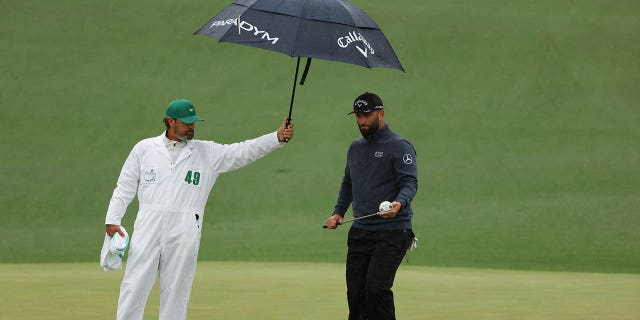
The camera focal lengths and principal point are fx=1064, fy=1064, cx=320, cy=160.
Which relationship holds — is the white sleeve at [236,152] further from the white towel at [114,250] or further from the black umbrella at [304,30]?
the white towel at [114,250]

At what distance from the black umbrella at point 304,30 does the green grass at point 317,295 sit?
336 cm

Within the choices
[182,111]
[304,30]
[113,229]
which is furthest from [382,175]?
[113,229]

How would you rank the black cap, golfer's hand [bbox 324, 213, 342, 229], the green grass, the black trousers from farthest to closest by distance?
the green grass → golfer's hand [bbox 324, 213, 342, 229] → the black cap → the black trousers

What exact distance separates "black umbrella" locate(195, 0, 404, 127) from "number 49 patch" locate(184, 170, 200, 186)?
806 millimetres

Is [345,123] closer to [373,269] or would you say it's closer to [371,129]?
[371,129]

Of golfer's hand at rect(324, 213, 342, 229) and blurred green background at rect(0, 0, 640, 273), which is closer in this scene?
golfer's hand at rect(324, 213, 342, 229)

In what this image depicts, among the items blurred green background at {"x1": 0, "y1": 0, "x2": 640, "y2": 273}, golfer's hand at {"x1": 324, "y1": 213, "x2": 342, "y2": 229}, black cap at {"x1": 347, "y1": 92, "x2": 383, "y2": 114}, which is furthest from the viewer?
blurred green background at {"x1": 0, "y1": 0, "x2": 640, "y2": 273}

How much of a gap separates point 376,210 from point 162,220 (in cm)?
154

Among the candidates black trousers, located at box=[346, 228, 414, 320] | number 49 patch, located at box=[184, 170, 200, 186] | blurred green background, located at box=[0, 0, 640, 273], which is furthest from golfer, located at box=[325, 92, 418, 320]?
blurred green background, located at box=[0, 0, 640, 273]

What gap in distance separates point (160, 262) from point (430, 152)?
1747 centimetres

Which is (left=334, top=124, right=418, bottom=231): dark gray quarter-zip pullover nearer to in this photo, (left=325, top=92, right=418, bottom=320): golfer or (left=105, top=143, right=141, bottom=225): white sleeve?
(left=325, top=92, right=418, bottom=320): golfer

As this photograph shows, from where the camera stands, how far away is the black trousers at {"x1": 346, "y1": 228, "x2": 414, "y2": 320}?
24.6 feet

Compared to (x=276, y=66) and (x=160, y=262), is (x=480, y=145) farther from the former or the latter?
(x=160, y=262)

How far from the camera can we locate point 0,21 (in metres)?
29.1
